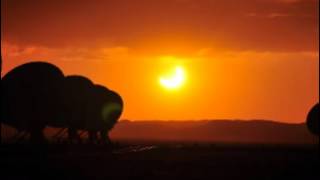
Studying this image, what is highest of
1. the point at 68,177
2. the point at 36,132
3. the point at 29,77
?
the point at 29,77

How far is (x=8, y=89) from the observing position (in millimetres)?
69188

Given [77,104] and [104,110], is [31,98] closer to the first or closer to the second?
[77,104]

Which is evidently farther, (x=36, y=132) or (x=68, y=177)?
(x=36, y=132)

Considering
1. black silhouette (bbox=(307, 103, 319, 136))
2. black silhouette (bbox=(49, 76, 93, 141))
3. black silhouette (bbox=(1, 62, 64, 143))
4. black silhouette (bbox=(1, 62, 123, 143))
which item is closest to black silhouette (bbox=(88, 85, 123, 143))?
black silhouette (bbox=(49, 76, 93, 141))

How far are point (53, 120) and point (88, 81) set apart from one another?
19.8 m

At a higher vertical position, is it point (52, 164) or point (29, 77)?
point (29, 77)

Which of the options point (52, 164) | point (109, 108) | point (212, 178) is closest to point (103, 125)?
point (109, 108)

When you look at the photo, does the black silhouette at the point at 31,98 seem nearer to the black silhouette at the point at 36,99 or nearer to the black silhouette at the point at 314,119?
the black silhouette at the point at 36,99

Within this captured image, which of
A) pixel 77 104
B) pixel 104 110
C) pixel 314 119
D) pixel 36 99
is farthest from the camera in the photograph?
pixel 314 119

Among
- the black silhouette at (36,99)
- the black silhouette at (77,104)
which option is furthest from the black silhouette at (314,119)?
the black silhouette at (36,99)

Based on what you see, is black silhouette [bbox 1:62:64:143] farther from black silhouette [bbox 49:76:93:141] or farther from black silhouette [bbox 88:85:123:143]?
black silhouette [bbox 88:85:123:143]

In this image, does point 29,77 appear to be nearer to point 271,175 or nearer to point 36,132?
point 36,132

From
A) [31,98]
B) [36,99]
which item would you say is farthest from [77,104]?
[31,98]

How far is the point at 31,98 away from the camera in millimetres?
69312
